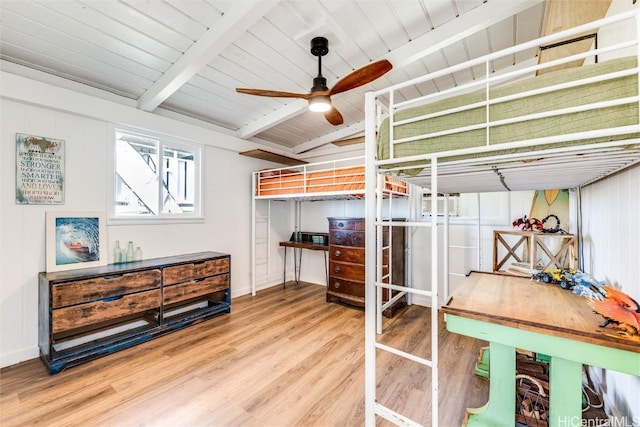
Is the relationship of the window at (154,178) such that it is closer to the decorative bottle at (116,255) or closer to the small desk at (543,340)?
the decorative bottle at (116,255)

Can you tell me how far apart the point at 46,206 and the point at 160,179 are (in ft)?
3.39

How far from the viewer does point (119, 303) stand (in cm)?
246

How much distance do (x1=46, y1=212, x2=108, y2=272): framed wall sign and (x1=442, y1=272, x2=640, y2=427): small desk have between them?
3154 millimetres

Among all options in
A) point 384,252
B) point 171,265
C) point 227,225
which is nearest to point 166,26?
point 171,265

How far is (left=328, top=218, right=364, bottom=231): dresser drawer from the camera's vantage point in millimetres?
3473

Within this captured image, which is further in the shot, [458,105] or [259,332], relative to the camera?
[259,332]

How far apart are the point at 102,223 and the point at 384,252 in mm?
3047

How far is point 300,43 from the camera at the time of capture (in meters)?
2.37

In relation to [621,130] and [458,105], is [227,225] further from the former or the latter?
[621,130]

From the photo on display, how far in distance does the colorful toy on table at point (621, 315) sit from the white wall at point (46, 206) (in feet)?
12.1

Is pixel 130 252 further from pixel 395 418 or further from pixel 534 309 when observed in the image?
pixel 534 309

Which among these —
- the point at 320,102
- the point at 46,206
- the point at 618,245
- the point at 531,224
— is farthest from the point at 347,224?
the point at 46,206

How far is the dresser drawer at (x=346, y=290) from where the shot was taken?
347 centimetres

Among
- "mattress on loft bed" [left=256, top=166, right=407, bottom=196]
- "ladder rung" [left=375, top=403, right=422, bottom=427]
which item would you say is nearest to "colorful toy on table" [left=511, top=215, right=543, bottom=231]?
"mattress on loft bed" [left=256, top=166, right=407, bottom=196]
